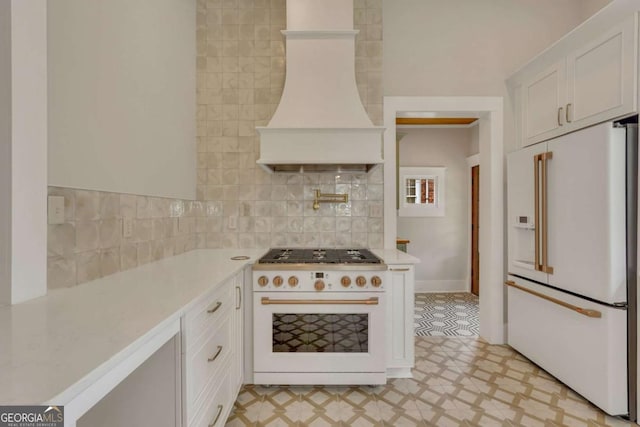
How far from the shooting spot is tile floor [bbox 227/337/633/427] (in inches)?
72.2

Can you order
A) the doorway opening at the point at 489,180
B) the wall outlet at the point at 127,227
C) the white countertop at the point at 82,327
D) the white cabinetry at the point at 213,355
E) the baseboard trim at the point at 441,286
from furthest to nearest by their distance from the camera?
the baseboard trim at the point at 441,286, the doorway opening at the point at 489,180, the wall outlet at the point at 127,227, the white cabinetry at the point at 213,355, the white countertop at the point at 82,327

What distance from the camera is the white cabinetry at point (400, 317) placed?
2271 millimetres

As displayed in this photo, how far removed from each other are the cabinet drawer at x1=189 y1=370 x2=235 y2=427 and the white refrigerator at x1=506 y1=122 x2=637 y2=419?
2.21 metres

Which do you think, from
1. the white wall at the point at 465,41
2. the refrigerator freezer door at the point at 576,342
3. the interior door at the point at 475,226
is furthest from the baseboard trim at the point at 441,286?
the white wall at the point at 465,41

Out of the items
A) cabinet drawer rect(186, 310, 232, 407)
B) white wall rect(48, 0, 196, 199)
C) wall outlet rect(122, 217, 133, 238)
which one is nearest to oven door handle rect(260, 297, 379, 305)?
cabinet drawer rect(186, 310, 232, 407)

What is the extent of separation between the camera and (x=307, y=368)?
6.86ft

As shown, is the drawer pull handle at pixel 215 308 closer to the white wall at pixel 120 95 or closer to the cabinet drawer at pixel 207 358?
the cabinet drawer at pixel 207 358

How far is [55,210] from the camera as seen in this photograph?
4.03 ft

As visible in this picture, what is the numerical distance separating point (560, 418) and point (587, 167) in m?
1.56

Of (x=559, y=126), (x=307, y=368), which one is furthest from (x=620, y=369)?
(x=307, y=368)

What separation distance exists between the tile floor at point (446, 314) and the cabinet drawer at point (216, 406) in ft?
7.03

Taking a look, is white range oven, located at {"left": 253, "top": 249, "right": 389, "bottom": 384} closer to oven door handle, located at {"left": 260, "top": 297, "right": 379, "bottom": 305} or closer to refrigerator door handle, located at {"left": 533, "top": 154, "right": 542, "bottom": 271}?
oven door handle, located at {"left": 260, "top": 297, "right": 379, "bottom": 305}

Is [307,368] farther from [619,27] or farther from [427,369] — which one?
[619,27]

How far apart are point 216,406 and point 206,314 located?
1.69ft
